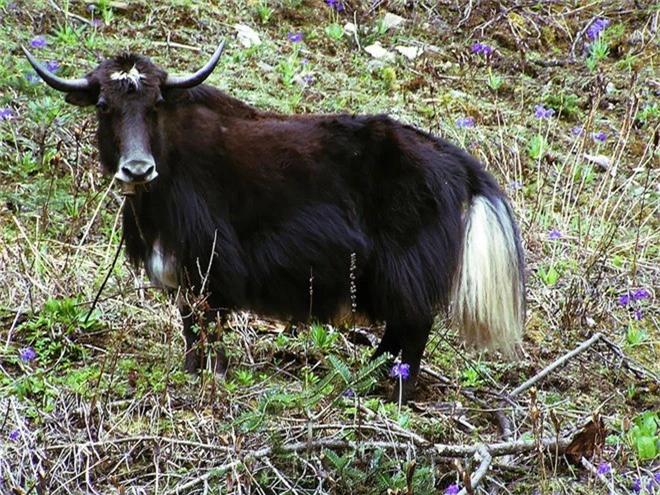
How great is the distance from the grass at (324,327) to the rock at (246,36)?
3.0 inches

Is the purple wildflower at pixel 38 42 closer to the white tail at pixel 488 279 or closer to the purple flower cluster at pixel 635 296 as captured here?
the white tail at pixel 488 279

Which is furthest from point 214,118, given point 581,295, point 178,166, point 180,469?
point 581,295

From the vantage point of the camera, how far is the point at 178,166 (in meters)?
4.59

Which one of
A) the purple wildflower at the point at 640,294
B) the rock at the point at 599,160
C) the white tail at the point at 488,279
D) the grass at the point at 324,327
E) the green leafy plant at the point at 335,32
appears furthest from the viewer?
the green leafy plant at the point at 335,32

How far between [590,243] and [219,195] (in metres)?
2.69

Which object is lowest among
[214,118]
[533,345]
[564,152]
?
[533,345]

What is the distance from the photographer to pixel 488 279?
183 inches

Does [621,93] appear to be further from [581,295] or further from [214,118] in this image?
[214,118]

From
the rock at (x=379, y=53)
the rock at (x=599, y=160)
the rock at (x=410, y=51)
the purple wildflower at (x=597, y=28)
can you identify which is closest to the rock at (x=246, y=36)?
the rock at (x=379, y=53)

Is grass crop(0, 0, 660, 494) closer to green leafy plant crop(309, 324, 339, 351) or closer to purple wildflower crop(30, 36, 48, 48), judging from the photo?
green leafy plant crop(309, 324, 339, 351)

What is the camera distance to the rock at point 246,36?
789cm

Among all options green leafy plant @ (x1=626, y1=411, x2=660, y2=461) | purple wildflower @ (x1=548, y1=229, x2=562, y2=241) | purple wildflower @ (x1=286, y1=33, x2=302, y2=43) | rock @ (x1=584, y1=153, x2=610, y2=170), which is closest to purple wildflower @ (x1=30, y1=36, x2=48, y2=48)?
purple wildflower @ (x1=286, y1=33, x2=302, y2=43)

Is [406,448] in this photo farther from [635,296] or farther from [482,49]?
[482,49]

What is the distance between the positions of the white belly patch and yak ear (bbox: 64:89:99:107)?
0.68m
